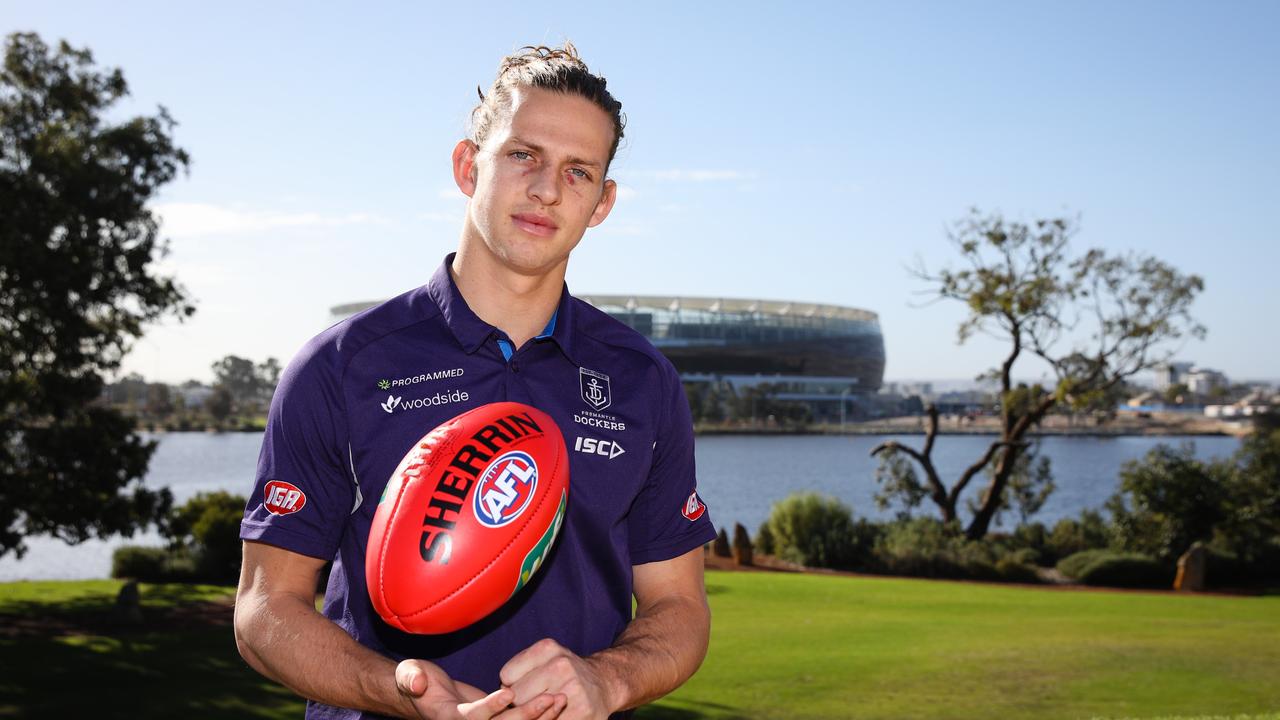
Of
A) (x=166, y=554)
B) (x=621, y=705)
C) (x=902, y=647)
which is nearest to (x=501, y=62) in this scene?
(x=621, y=705)

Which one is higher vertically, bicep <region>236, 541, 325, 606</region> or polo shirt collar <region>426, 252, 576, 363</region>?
polo shirt collar <region>426, 252, 576, 363</region>

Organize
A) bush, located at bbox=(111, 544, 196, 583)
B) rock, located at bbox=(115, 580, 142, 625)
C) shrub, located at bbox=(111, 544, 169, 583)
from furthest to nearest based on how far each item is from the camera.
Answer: shrub, located at bbox=(111, 544, 169, 583) < bush, located at bbox=(111, 544, 196, 583) < rock, located at bbox=(115, 580, 142, 625)

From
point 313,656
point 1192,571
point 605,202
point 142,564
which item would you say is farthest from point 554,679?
point 142,564

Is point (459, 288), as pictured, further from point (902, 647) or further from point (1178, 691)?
point (902, 647)

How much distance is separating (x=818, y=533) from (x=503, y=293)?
24.7m

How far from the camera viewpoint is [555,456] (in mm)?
2191

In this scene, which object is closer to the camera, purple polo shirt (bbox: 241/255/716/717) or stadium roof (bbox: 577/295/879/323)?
purple polo shirt (bbox: 241/255/716/717)

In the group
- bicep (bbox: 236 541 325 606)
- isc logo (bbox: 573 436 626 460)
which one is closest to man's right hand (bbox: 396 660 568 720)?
bicep (bbox: 236 541 325 606)

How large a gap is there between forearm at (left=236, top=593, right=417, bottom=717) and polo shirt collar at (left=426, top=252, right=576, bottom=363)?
0.67 m

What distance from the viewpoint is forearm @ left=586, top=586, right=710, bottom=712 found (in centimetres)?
206

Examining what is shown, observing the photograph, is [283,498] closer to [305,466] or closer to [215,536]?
[305,466]

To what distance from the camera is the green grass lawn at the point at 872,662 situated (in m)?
9.66

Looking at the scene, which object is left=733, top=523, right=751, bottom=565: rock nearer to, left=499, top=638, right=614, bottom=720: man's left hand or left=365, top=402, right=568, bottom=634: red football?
left=365, top=402, right=568, bottom=634: red football

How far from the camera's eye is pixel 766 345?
112 meters
